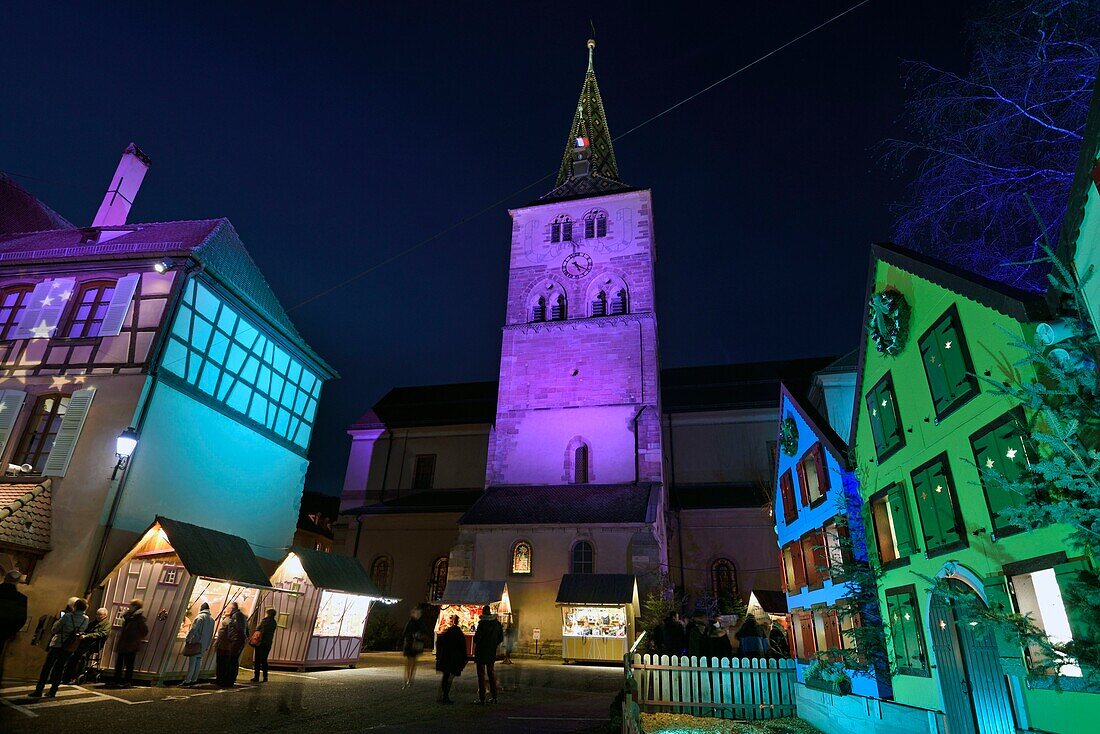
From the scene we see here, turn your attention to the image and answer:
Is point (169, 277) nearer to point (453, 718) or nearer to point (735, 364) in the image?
point (453, 718)

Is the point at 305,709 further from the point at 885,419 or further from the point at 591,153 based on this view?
the point at 591,153

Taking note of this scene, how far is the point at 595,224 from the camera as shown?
31203 mm

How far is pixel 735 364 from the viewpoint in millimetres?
37000

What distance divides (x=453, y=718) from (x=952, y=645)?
650cm

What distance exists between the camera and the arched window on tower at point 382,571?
98.1ft

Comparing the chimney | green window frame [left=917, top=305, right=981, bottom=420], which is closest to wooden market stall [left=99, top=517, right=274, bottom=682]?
the chimney

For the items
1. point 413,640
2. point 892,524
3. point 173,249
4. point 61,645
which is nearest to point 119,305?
point 173,249

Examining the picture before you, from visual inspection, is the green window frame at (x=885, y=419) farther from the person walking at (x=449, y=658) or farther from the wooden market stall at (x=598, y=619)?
the wooden market stall at (x=598, y=619)

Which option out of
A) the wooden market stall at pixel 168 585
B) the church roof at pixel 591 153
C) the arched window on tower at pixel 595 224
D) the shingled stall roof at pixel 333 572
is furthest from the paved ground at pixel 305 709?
the church roof at pixel 591 153

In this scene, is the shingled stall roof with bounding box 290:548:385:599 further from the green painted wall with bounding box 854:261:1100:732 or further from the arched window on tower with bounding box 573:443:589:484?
the green painted wall with bounding box 854:261:1100:732

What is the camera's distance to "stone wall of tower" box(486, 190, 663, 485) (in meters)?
26.0

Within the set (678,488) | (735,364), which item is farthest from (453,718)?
(735,364)

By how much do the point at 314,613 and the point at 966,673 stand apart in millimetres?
13364

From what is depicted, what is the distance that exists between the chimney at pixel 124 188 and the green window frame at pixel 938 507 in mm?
20780
